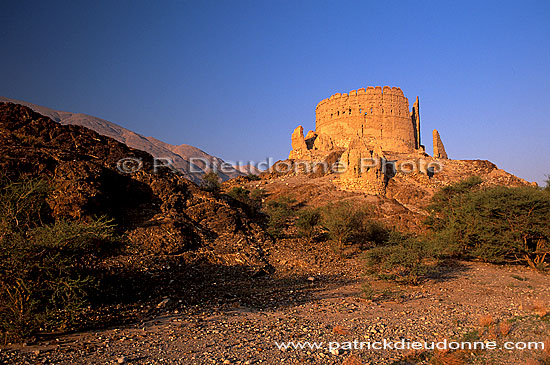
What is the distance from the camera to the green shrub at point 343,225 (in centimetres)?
1399

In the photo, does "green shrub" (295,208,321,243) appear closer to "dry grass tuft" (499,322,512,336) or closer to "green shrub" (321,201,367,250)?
"green shrub" (321,201,367,250)

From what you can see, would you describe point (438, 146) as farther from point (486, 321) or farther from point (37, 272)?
point (37, 272)

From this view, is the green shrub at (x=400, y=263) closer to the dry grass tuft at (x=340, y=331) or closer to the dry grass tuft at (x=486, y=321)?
the dry grass tuft at (x=486, y=321)

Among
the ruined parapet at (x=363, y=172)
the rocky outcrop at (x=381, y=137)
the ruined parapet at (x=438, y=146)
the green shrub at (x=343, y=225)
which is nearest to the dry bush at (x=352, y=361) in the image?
the green shrub at (x=343, y=225)

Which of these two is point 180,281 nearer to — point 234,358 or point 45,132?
point 234,358

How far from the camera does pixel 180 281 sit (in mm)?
8344

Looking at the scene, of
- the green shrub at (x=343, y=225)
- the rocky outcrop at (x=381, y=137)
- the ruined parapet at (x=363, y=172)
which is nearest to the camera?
the green shrub at (x=343, y=225)

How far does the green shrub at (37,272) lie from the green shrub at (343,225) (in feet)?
33.0

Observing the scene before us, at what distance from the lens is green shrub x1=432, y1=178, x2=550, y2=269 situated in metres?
12.0

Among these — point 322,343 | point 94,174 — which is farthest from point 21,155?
point 322,343

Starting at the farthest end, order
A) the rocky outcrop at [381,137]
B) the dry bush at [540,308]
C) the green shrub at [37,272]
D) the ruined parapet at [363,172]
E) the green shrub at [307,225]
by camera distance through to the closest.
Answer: the rocky outcrop at [381,137]
the ruined parapet at [363,172]
the green shrub at [307,225]
the dry bush at [540,308]
the green shrub at [37,272]

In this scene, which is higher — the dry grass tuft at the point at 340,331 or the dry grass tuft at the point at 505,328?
the dry grass tuft at the point at 340,331

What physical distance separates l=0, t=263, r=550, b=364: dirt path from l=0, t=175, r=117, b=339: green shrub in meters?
0.37

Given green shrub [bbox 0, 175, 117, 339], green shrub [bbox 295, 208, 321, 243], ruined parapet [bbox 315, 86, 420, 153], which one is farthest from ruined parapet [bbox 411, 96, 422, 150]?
green shrub [bbox 0, 175, 117, 339]
